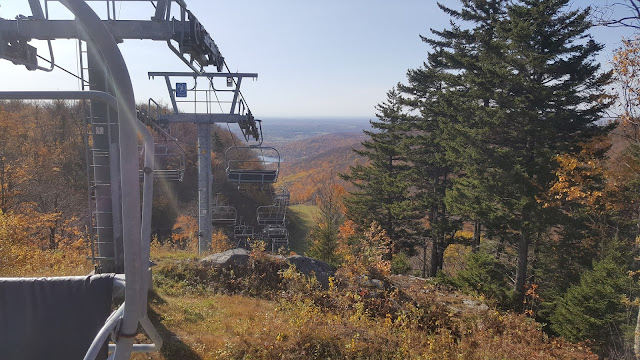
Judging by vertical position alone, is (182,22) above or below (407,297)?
above

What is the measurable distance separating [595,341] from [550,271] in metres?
4.34

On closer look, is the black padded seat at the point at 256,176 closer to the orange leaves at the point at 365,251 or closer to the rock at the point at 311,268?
the rock at the point at 311,268

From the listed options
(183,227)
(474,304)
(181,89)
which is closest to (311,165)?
(183,227)

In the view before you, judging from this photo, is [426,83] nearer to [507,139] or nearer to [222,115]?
[507,139]

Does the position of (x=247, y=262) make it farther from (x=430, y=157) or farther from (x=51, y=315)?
(x=430, y=157)

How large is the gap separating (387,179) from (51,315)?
74.6 feet

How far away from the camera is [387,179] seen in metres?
24.1

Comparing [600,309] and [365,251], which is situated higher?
[365,251]

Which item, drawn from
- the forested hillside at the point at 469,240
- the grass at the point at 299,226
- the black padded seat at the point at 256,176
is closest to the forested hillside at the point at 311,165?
the grass at the point at 299,226

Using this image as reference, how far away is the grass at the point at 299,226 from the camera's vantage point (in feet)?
A: 147

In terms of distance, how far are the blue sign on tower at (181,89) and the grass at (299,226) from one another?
34988 mm

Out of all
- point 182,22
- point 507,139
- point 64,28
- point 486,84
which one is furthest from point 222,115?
point 507,139

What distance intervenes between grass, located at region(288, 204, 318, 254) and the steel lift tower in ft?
126

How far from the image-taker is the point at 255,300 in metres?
8.48
